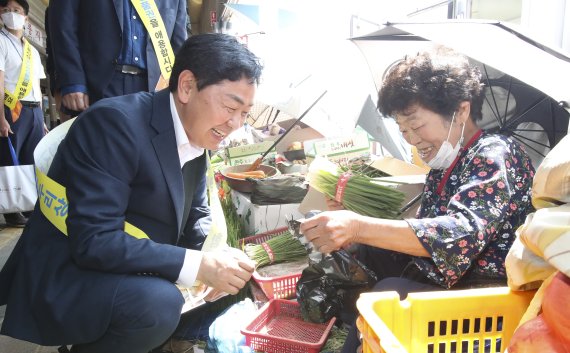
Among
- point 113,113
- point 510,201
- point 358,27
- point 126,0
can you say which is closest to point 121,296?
point 113,113

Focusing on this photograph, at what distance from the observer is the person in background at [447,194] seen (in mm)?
1489

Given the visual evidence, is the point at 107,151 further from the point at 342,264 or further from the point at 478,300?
the point at 478,300

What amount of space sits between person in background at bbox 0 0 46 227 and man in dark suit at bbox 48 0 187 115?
2.27 m

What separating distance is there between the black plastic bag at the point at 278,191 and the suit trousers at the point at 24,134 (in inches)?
115

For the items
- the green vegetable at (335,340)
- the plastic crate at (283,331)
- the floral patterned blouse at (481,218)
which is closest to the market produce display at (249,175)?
the plastic crate at (283,331)

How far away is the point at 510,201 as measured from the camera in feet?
4.92

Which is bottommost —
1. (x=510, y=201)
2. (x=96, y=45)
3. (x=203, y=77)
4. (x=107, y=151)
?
(x=510, y=201)

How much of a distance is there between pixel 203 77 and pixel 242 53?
0.18m

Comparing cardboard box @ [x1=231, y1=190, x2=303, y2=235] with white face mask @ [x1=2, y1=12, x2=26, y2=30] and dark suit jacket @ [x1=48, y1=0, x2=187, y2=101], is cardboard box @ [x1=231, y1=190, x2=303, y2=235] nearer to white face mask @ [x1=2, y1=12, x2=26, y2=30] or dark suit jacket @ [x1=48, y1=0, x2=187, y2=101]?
dark suit jacket @ [x1=48, y1=0, x2=187, y2=101]

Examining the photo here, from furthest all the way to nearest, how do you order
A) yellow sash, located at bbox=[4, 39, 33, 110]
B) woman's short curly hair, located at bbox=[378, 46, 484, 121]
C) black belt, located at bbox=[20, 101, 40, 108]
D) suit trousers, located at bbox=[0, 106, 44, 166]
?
1. black belt, located at bbox=[20, 101, 40, 108]
2. suit trousers, located at bbox=[0, 106, 44, 166]
3. yellow sash, located at bbox=[4, 39, 33, 110]
4. woman's short curly hair, located at bbox=[378, 46, 484, 121]

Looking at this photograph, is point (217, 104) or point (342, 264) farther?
point (342, 264)

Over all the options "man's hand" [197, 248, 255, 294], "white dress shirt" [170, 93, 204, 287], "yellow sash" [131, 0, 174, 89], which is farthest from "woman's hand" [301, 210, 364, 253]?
"yellow sash" [131, 0, 174, 89]

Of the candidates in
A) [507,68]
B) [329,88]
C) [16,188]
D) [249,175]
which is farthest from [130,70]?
[16,188]

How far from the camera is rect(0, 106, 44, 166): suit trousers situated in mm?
4543
